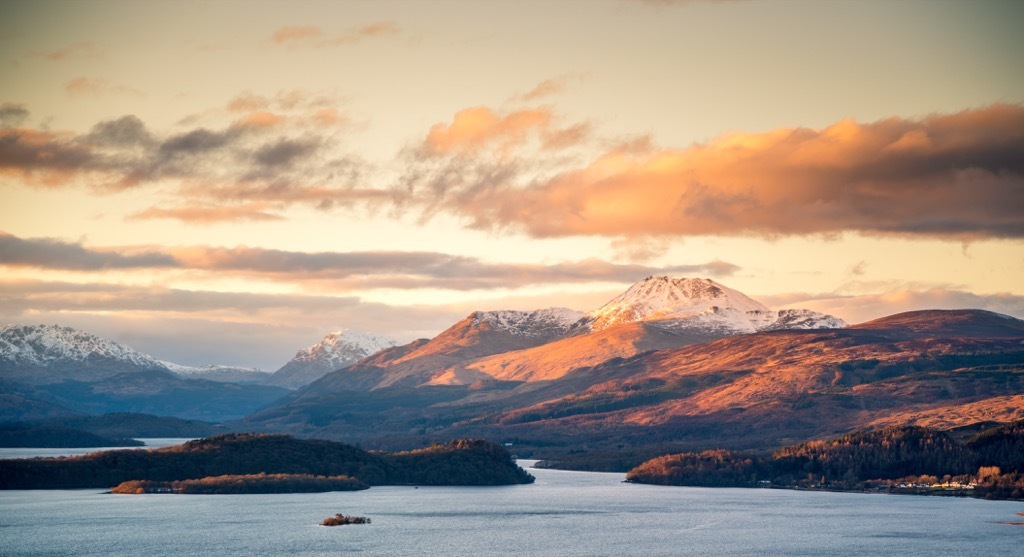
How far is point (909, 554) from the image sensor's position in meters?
190

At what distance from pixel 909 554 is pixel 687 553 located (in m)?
32.4

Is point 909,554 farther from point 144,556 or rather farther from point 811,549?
point 144,556

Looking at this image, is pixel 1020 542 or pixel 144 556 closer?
pixel 144 556

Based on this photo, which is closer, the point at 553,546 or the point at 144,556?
the point at 144,556

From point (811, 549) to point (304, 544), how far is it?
77.1m

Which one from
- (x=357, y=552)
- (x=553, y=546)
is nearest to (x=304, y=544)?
(x=357, y=552)

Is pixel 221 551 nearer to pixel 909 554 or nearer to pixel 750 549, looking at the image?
pixel 750 549

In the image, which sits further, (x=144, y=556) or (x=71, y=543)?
(x=71, y=543)

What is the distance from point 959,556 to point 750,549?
30.5 m

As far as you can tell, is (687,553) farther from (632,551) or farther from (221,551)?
(221,551)

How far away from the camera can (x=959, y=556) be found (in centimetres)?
18462

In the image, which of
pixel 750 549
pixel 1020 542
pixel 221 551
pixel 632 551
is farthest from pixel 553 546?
pixel 1020 542

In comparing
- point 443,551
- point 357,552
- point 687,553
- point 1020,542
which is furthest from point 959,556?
point 357,552

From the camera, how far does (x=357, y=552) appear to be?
186375mm
